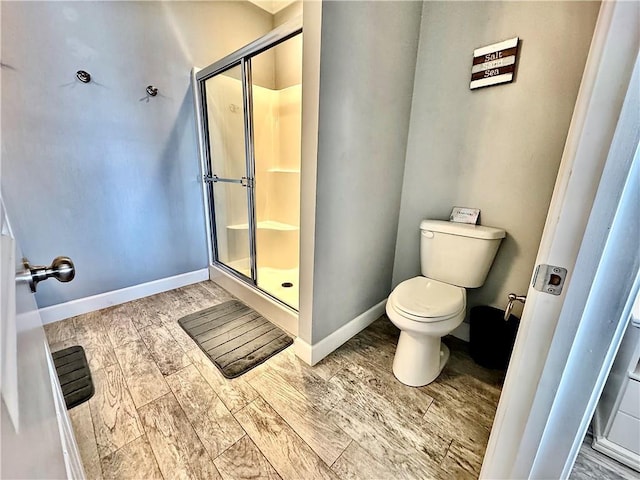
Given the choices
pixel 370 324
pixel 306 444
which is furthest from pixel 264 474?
pixel 370 324

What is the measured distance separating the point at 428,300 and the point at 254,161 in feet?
5.20

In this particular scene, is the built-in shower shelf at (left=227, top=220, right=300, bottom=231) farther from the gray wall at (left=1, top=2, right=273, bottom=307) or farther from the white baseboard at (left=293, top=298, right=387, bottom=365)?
the white baseboard at (left=293, top=298, right=387, bottom=365)

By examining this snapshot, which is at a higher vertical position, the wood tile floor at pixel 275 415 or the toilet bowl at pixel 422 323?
the toilet bowl at pixel 422 323

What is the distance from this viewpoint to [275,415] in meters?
1.24

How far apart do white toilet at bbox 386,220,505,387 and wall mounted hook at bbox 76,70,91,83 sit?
92.3 inches

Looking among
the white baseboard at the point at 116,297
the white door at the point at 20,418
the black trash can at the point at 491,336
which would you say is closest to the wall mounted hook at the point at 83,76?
the white baseboard at the point at 116,297

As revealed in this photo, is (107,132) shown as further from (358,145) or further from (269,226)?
(358,145)

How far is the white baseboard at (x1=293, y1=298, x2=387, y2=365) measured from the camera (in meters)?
1.55

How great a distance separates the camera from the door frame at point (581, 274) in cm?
47

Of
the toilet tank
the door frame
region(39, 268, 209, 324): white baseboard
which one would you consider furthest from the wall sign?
region(39, 268, 209, 324): white baseboard

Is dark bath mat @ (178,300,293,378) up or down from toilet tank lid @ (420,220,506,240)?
down

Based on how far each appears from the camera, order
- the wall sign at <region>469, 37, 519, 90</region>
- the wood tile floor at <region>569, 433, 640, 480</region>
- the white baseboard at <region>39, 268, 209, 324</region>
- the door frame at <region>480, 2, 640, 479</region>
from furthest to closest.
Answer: the white baseboard at <region>39, 268, 209, 324</region> → the wall sign at <region>469, 37, 519, 90</region> → the wood tile floor at <region>569, 433, 640, 480</region> → the door frame at <region>480, 2, 640, 479</region>

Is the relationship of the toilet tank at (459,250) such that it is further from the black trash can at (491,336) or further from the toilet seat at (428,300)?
the black trash can at (491,336)

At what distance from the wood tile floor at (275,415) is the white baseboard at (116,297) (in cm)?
18
